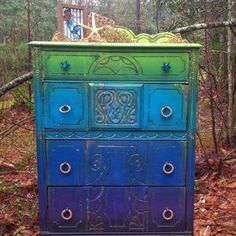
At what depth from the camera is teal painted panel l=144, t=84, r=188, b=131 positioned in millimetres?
2398

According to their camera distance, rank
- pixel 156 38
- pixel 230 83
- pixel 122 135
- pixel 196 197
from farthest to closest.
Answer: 1. pixel 230 83
2. pixel 196 197
3. pixel 156 38
4. pixel 122 135

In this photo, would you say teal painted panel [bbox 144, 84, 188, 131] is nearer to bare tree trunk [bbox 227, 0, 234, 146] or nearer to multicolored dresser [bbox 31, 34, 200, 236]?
multicolored dresser [bbox 31, 34, 200, 236]

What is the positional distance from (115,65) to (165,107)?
0.38 m

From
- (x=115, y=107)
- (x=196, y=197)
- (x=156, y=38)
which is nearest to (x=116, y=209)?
(x=115, y=107)

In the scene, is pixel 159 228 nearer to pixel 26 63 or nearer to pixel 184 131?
pixel 184 131

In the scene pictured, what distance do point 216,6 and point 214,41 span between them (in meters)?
0.57

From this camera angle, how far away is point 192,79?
7.87ft

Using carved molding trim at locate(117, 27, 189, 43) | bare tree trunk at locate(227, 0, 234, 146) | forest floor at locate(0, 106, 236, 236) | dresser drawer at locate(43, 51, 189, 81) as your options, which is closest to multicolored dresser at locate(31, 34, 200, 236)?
dresser drawer at locate(43, 51, 189, 81)

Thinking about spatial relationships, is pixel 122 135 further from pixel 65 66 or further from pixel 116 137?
pixel 65 66

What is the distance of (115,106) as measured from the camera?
243cm

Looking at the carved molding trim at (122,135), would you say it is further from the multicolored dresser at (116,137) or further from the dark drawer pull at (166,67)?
the dark drawer pull at (166,67)

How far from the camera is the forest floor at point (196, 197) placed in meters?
3.28

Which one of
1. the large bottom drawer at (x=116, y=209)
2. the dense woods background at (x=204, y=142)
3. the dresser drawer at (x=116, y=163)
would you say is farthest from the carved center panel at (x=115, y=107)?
the dense woods background at (x=204, y=142)

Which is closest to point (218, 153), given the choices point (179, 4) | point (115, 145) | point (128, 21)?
point (115, 145)
